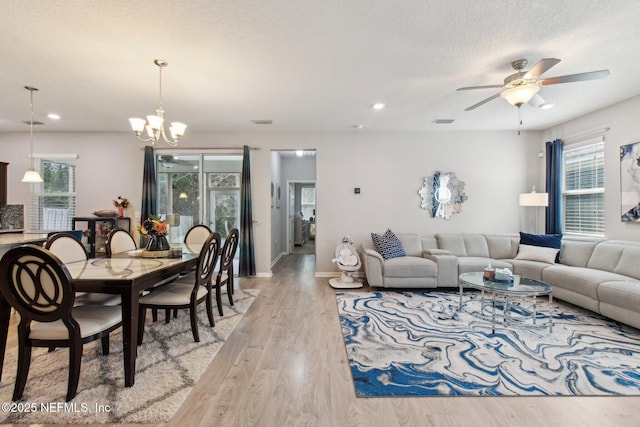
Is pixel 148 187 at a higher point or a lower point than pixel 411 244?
higher

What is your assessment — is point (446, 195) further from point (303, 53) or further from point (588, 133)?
point (303, 53)

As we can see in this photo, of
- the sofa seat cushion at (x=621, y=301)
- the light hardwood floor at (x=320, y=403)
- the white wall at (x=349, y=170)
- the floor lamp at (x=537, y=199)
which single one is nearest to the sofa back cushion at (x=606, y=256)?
the sofa seat cushion at (x=621, y=301)

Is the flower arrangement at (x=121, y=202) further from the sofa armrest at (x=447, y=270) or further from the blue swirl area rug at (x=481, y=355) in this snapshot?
the sofa armrest at (x=447, y=270)

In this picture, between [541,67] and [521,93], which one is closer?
[541,67]

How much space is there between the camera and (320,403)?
6.00 feet

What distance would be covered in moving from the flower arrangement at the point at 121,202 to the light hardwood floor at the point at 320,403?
4.00 m

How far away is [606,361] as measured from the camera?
2340mm

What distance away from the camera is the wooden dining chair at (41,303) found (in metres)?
1.70

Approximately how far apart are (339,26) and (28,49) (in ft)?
9.09

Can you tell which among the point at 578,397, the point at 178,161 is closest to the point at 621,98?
the point at 578,397

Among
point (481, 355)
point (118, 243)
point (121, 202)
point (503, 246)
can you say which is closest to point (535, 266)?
point (503, 246)

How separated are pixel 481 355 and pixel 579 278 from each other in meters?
2.03

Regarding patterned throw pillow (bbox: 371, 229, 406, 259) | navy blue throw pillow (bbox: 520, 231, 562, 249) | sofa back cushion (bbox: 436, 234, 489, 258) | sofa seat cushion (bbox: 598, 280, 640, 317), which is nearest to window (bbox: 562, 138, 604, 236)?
navy blue throw pillow (bbox: 520, 231, 562, 249)

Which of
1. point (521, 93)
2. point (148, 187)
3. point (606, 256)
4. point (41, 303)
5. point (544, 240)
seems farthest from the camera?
point (148, 187)
